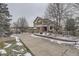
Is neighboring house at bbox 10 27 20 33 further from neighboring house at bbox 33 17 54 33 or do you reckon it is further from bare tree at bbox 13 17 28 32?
neighboring house at bbox 33 17 54 33

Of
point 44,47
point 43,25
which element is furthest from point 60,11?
point 44,47

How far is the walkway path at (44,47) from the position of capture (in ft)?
7.45

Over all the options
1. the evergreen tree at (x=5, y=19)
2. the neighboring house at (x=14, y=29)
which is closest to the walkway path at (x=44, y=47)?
the neighboring house at (x=14, y=29)

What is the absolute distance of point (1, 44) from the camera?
231 centimetres

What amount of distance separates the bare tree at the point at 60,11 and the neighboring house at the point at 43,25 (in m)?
0.07

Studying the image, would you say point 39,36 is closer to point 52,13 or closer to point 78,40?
point 52,13

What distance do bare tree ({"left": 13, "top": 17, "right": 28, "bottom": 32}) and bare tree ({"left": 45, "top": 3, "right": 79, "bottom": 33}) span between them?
32cm

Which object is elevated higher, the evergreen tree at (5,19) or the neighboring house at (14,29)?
the evergreen tree at (5,19)

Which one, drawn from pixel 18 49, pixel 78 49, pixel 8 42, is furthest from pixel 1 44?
pixel 78 49

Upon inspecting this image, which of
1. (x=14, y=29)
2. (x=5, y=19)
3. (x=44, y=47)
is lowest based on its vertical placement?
(x=44, y=47)

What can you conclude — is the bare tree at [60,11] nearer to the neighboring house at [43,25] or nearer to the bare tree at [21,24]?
the neighboring house at [43,25]

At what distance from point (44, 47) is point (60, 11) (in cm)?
55

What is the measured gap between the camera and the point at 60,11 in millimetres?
2291

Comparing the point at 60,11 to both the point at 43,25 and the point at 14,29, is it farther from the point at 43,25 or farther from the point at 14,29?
the point at 14,29
